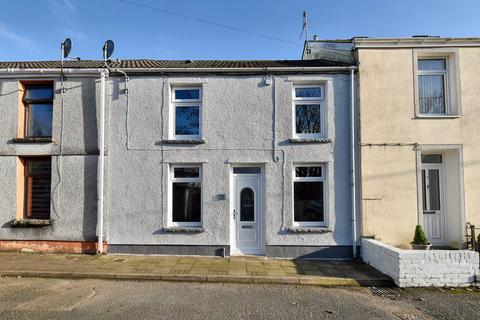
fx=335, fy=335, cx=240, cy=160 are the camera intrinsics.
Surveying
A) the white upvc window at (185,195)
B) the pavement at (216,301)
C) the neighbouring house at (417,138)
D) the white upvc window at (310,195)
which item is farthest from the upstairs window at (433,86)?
the white upvc window at (185,195)

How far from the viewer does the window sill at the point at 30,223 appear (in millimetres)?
9453

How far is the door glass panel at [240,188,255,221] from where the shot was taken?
9570mm

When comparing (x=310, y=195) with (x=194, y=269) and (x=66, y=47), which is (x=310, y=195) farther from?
(x=66, y=47)

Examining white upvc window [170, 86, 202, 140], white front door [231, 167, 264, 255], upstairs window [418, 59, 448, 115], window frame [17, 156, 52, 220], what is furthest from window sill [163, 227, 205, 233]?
upstairs window [418, 59, 448, 115]

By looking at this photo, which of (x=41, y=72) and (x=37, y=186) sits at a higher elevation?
(x=41, y=72)

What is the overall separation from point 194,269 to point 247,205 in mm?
2447

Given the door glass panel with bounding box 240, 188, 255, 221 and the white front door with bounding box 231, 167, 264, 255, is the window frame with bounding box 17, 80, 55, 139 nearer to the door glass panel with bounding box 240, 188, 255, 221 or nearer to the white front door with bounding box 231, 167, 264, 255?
A: the white front door with bounding box 231, 167, 264, 255

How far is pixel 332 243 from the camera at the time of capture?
9.23 metres

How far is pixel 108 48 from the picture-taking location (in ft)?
33.4

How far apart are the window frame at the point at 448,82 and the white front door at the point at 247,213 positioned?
497 cm

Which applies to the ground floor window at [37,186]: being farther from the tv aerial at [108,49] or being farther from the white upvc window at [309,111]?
Result: the white upvc window at [309,111]

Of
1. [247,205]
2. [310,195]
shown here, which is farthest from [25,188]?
[310,195]

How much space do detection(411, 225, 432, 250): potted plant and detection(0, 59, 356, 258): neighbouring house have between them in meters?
1.54

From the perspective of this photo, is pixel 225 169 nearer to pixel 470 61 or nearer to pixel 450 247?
pixel 450 247
